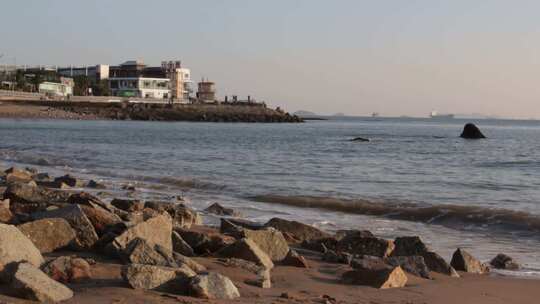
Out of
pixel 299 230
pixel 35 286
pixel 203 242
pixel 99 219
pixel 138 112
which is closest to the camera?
pixel 35 286

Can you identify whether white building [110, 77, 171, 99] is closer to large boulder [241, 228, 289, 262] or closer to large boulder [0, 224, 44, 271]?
large boulder [241, 228, 289, 262]

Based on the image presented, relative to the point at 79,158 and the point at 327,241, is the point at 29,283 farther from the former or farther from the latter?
the point at 79,158

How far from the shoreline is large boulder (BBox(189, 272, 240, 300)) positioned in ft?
302

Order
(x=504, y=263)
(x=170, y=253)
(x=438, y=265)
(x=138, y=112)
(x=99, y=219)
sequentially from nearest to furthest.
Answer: (x=170, y=253), (x=438, y=265), (x=99, y=219), (x=504, y=263), (x=138, y=112)

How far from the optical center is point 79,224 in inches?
285

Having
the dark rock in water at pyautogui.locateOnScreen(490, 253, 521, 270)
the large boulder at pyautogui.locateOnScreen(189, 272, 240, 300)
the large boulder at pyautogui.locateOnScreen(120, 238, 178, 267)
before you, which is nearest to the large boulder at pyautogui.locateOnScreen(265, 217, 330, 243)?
the dark rock in water at pyautogui.locateOnScreen(490, 253, 521, 270)

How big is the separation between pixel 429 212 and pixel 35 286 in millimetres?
10033

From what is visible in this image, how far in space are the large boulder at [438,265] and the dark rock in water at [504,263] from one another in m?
1.05

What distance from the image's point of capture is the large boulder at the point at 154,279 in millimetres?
5516

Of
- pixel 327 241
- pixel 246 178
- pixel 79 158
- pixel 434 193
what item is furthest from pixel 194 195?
pixel 79 158

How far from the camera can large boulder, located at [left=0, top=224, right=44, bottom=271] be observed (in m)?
5.45

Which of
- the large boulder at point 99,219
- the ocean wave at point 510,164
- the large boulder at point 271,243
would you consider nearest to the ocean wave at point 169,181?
the large boulder at point 99,219

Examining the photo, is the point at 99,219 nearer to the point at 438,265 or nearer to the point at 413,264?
the point at 413,264

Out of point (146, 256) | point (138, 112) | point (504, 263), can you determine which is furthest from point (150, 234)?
point (138, 112)
